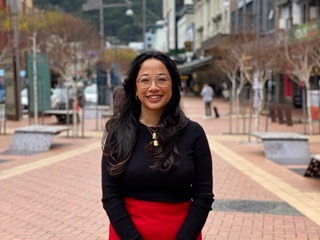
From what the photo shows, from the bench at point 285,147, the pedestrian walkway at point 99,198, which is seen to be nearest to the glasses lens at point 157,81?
the pedestrian walkway at point 99,198

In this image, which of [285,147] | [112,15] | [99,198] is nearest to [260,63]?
[285,147]

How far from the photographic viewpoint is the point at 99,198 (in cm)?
823

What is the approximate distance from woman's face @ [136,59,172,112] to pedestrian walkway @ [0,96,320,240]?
3552mm

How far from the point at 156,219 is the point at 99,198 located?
5.55 m

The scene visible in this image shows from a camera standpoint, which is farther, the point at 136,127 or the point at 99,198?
the point at 99,198

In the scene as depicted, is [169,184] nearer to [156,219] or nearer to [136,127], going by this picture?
[156,219]

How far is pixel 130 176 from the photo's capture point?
9.22ft

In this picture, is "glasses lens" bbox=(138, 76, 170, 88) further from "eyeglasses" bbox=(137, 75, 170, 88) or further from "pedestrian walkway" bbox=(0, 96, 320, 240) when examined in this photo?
"pedestrian walkway" bbox=(0, 96, 320, 240)

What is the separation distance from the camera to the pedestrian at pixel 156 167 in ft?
9.13

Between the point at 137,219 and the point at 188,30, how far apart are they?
83.4m

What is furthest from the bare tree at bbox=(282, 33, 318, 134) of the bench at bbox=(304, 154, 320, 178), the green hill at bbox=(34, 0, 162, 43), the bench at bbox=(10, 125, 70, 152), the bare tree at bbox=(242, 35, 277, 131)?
the green hill at bbox=(34, 0, 162, 43)

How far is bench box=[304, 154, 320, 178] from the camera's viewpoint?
9.88 metres

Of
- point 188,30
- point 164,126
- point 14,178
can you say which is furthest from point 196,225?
point 188,30

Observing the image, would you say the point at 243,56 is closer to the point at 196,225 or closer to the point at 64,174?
the point at 64,174
